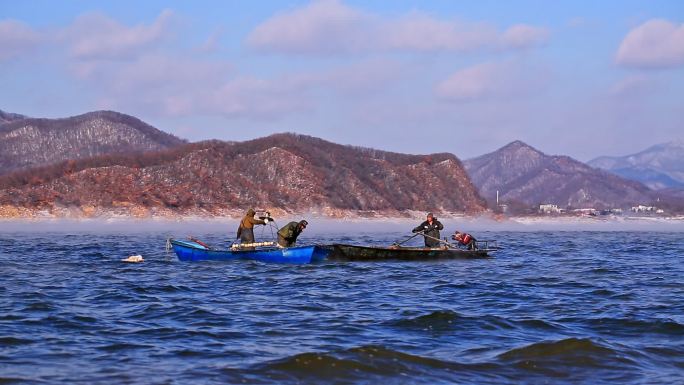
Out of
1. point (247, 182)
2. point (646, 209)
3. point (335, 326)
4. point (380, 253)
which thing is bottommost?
point (335, 326)

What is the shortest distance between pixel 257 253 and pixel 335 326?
15857 mm

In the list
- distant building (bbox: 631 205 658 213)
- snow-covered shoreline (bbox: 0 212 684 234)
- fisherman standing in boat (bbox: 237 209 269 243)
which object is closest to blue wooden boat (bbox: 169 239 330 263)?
fisherman standing in boat (bbox: 237 209 269 243)

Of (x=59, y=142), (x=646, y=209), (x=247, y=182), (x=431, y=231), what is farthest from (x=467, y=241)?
(x=59, y=142)

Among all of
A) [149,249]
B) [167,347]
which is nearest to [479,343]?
[167,347]

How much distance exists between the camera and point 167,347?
1555cm

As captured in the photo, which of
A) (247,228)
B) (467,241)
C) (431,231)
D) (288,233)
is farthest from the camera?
(467,241)

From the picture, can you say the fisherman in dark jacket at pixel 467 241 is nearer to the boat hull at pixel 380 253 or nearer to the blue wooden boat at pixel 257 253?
the boat hull at pixel 380 253

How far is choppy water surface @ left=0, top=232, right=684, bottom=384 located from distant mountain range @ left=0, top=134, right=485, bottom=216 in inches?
2455

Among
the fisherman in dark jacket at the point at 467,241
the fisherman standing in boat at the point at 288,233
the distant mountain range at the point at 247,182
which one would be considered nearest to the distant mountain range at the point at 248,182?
the distant mountain range at the point at 247,182

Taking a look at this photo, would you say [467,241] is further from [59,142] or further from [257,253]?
[59,142]

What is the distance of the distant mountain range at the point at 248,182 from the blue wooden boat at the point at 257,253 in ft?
178

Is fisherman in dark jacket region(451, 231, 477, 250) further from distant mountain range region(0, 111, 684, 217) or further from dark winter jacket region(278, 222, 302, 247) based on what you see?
distant mountain range region(0, 111, 684, 217)

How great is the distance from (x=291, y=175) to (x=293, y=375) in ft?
321

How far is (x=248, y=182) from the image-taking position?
10644 cm
